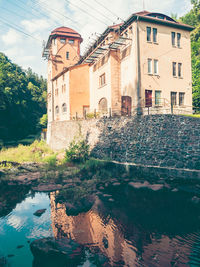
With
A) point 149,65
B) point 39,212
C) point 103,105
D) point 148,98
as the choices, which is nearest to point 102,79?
point 103,105

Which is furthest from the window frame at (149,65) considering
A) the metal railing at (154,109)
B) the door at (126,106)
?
the door at (126,106)

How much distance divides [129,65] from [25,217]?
58.5 feet

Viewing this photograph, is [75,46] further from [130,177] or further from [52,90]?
[130,177]

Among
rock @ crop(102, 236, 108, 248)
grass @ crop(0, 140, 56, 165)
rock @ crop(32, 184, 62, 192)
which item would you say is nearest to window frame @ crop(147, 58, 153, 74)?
grass @ crop(0, 140, 56, 165)

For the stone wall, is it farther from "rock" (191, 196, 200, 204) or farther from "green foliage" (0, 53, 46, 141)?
"green foliage" (0, 53, 46, 141)

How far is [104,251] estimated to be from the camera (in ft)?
17.6

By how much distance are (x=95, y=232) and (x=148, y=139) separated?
10.5 m

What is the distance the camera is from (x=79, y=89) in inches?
1074

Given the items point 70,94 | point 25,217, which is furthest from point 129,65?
point 25,217

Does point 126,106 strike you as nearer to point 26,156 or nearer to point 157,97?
point 157,97

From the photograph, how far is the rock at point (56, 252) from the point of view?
500 cm

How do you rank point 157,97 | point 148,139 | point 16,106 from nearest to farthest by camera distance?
point 148,139 < point 157,97 < point 16,106

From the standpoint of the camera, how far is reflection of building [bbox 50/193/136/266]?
5.32 metres

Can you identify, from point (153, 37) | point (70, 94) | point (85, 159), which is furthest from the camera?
point (70, 94)
